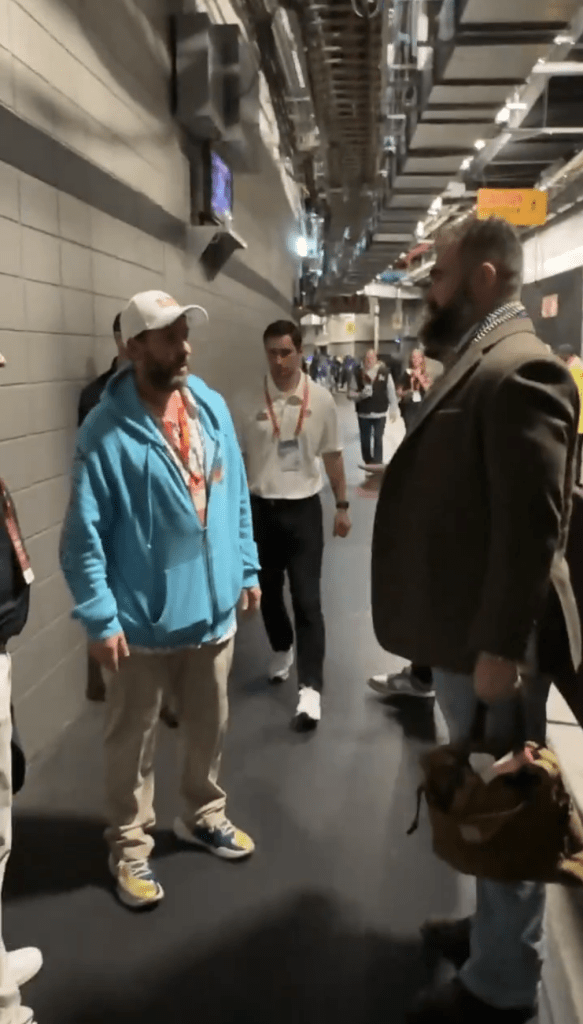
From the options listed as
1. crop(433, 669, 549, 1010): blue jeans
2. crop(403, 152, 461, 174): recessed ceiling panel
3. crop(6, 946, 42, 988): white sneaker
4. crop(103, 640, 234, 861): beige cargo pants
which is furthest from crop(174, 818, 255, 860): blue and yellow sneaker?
crop(403, 152, 461, 174): recessed ceiling panel

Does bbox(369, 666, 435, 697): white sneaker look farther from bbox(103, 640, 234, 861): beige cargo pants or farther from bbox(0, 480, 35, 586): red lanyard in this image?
bbox(0, 480, 35, 586): red lanyard

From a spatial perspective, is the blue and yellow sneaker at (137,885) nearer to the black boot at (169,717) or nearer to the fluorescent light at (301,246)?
the black boot at (169,717)

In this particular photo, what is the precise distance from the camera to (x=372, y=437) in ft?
35.6

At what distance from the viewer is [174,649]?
2287 mm

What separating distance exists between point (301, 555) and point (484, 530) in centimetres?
192

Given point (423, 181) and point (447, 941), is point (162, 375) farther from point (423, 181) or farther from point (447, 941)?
point (423, 181)

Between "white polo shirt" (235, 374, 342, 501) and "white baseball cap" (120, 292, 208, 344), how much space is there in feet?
4.22

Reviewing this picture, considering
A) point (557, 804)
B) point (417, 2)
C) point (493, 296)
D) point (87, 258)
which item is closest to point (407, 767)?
point (557, 804)

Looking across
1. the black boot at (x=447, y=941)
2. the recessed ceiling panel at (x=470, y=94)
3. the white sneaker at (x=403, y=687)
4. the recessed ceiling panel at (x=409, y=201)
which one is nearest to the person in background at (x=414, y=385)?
the recessed ceiling panel at (x=409, y=201)

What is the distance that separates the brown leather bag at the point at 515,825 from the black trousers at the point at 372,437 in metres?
8.99

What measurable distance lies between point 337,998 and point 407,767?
1.18 metres

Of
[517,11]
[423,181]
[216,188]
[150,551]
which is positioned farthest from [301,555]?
[423,181]

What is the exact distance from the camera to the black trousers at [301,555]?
138 inches

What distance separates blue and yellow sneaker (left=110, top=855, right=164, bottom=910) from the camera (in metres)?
2.31
